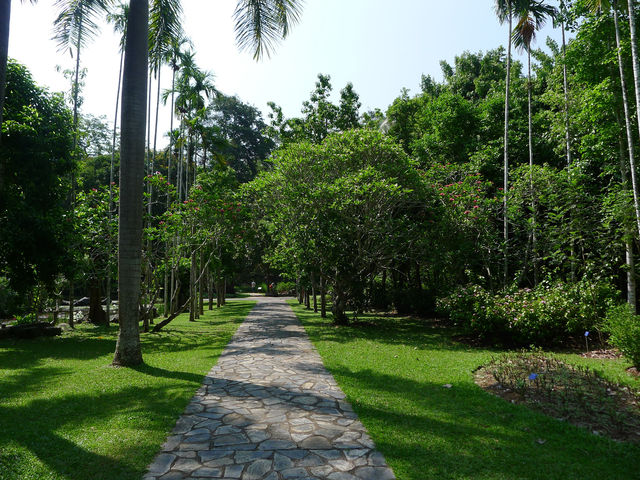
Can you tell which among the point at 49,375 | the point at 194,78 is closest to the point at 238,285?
the point at 194,78

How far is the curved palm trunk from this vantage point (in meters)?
8.11

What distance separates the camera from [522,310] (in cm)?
1012

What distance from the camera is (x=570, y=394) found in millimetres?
5961

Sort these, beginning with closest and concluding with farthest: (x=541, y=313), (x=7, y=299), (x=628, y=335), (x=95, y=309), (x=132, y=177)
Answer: (x=628, y=335)
(x=132, y=177)
(x=541, y=313)
(x=7, y=299)
(x=95, y=309)

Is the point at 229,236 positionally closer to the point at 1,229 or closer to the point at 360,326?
the point at 360,326

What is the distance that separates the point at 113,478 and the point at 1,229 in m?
9.99

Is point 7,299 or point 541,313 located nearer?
point 541,313

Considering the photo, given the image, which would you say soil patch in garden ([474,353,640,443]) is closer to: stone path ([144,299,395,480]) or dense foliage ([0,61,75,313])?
stone path ([144,299,395,480])

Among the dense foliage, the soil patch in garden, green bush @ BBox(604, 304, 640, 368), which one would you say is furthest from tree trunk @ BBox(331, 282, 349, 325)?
the dense foliage

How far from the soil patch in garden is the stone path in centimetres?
267

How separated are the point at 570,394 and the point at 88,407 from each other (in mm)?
6985

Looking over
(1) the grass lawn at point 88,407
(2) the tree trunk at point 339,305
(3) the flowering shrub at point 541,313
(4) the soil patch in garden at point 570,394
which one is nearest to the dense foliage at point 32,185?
(1) the grass lawn at point 88,407

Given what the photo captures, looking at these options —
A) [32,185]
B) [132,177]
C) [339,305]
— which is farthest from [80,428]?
[339,305]

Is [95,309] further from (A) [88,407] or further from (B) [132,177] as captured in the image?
(A) [88,407]
